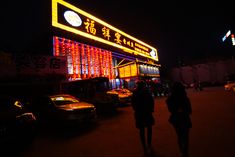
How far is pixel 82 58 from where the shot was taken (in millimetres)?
18812

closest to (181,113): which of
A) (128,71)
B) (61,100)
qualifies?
(61,100)

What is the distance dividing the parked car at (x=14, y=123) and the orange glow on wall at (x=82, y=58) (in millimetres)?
11240

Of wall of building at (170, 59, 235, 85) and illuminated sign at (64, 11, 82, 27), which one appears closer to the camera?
illuminated sign at (64, 11, 82, 27)

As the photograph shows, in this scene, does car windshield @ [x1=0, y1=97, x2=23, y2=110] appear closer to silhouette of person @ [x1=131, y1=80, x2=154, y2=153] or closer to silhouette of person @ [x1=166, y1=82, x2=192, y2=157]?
silhouette of person @ [x1=131, y1=80, x2=154, y2=153]

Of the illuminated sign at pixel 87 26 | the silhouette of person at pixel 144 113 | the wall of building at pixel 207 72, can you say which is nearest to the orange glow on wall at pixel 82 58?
the illuminated sign at pixel 87 26

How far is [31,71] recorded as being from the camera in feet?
37.3

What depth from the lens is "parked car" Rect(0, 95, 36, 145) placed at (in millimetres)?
4270

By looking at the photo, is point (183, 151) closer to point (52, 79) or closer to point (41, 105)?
point (41, 105)

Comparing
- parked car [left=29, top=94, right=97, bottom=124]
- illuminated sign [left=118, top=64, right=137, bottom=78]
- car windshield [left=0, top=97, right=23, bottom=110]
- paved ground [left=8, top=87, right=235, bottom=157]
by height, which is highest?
illuminated sign [left=118, top=64, right=137, bottom=78]

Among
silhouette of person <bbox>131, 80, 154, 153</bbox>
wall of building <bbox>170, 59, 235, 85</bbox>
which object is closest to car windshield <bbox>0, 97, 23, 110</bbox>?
silhouette of person <bbox>131, 80, 154, 153</bbox>

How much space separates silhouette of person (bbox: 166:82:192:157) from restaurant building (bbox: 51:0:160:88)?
43.8ft

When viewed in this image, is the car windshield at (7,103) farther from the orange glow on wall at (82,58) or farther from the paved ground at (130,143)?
the orange glow on wall at (82,58)

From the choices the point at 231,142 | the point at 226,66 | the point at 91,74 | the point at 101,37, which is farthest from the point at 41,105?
the point at 226,66

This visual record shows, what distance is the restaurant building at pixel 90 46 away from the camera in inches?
667
